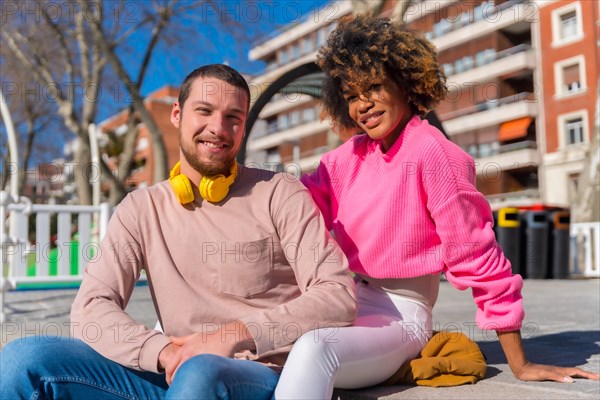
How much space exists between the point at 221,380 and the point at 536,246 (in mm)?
10606

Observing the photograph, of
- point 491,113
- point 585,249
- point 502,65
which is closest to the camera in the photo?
point 585,249

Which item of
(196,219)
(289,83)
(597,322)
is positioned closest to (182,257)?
(196,219)

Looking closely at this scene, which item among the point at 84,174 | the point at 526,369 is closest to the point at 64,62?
the point at 84,174

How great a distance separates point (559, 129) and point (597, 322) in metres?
28.9

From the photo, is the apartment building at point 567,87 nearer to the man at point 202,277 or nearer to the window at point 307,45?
the window at point 307,45

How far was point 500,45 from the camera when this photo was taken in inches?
1366

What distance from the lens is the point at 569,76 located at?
31641 millimetres

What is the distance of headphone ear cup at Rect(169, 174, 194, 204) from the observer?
7.48 feet

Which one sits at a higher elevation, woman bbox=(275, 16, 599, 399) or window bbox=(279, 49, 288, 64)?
window bbox=(279, 49, 288, 64)

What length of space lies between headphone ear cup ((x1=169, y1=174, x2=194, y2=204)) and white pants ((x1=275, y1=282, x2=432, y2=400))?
654 millimetres

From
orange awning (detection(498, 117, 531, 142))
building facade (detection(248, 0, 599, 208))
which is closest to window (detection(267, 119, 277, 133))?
building facade (detection(248, 0, 599, 208))

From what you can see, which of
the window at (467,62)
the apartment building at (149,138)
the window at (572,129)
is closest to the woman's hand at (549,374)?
the window at (572,129)

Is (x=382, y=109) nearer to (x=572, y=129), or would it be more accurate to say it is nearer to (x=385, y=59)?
(x=385, y=59)

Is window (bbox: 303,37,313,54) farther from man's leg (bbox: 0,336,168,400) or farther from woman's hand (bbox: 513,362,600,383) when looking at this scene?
man's leg (bbox: 0,336,168,400)
